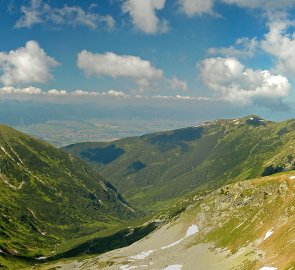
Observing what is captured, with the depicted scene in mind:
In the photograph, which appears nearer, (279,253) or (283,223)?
(279,253)

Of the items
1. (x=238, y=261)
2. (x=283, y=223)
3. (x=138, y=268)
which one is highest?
(x=283, y=223)

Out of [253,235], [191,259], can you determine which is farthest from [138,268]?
[253,235]

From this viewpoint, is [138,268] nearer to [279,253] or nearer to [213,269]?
[213,269]

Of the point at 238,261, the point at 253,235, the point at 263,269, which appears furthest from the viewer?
the point at 253,235

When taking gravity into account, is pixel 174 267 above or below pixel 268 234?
below

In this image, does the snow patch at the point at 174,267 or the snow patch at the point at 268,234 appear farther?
the snow patch at the point at 174,267

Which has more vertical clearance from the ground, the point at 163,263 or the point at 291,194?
the point at 291,194

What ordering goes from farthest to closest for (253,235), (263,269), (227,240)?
(227,240) < (253,235) < (263,269)

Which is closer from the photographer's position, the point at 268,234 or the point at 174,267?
the point at 268,234

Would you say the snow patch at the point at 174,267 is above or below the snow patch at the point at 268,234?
below

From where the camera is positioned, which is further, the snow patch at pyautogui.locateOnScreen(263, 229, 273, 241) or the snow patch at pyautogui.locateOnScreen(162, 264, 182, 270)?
the snow patch at pyautogui.locateOnScreen(162, 264, 182, 270)

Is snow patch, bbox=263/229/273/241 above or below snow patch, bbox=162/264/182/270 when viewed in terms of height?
above
